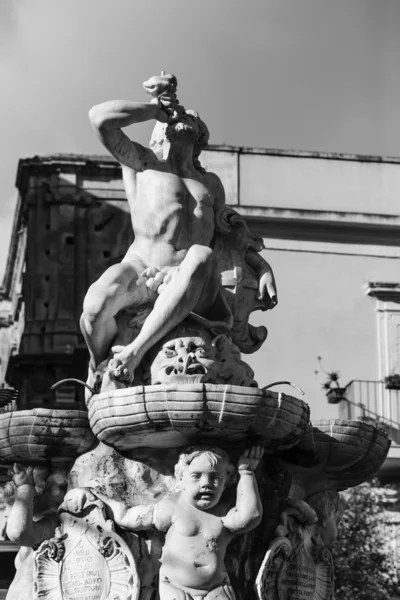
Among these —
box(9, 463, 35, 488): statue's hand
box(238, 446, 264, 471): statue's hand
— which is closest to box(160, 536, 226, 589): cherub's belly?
box(238, 446, 264, 471): statue's hand

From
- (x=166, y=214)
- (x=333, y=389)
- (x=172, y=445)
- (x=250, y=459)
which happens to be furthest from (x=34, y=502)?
(x=333, y=389)

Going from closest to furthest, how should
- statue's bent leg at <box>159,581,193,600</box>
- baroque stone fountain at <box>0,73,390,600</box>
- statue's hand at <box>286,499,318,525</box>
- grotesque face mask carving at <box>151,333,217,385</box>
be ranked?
statue's bent leg at <box>159,581,193,600</box> < baroque stone fountain at <box>0,73,390,600</box> < grotesque face mask carving at <box>151,333,217,385</box> < statue's hand at <box>286,499,318,525</box>

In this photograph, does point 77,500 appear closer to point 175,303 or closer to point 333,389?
point 175,303

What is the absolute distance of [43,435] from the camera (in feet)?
34.2

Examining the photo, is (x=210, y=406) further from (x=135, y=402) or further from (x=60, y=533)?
(x=60, y=533)

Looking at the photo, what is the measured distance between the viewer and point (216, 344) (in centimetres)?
1077

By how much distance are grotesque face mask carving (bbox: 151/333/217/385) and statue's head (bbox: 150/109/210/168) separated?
1.62 m

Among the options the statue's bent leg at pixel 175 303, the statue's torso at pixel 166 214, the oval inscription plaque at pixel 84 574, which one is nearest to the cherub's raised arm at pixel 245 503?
the oval inscription plaque at pixel 84 574

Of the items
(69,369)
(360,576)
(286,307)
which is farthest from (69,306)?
(360,576)

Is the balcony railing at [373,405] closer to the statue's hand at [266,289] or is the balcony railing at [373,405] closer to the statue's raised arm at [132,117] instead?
the statue's hand at [266,289]

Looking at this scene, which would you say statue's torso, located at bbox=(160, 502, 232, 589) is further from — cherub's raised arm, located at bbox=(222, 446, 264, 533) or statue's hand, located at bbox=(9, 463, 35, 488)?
statue's hand, located at bbox=(9, 463, 35, 488)

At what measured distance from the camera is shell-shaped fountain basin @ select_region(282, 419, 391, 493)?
35.6ft

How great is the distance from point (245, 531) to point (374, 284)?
19627mm

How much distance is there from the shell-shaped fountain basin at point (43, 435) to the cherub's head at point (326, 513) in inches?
67.3
